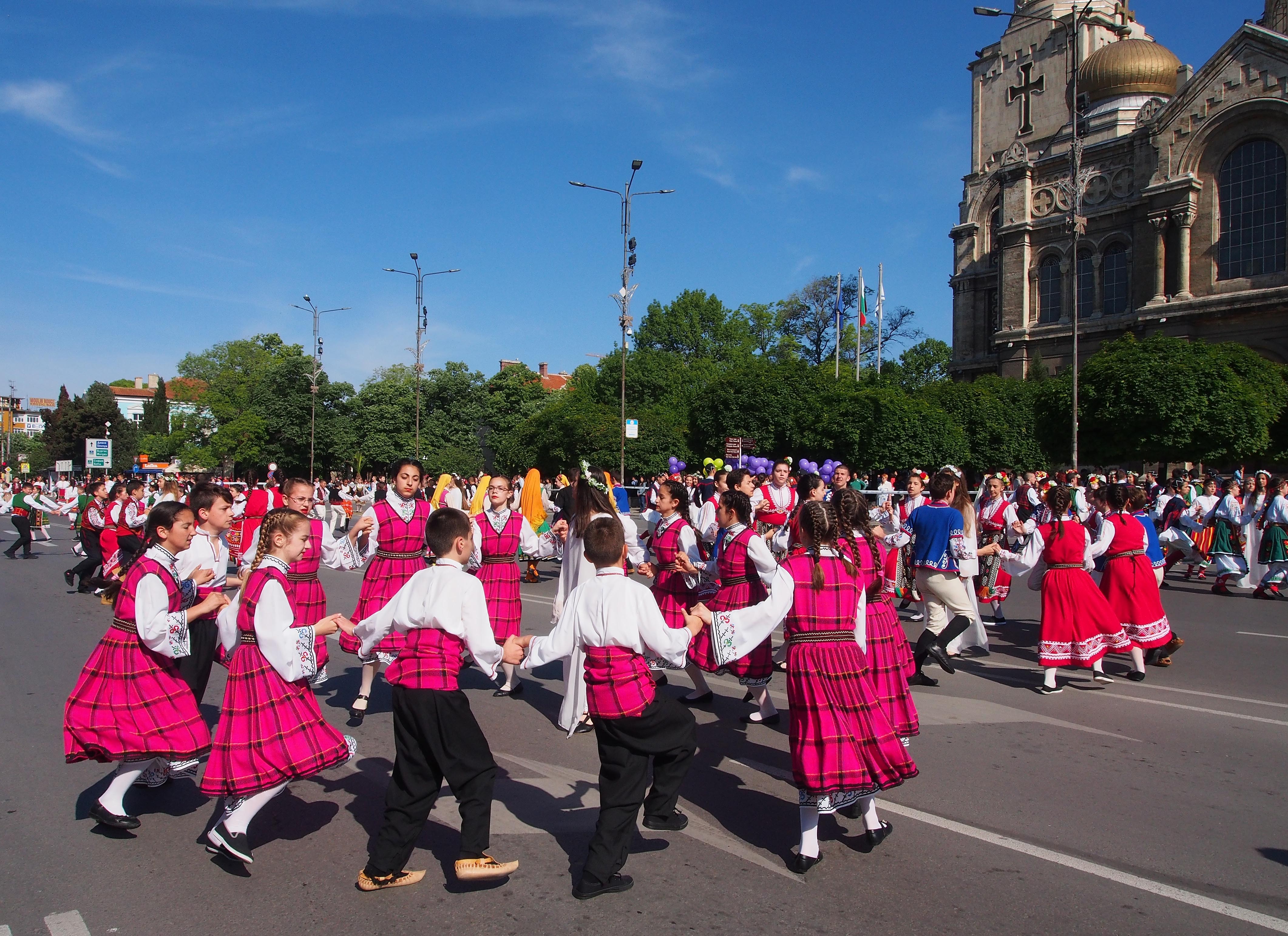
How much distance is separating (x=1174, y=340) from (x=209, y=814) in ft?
124

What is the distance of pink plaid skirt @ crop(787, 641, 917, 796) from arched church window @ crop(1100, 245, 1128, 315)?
173ft

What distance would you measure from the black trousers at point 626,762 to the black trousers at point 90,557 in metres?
13.7

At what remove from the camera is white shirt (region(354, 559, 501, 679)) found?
4.03 metres

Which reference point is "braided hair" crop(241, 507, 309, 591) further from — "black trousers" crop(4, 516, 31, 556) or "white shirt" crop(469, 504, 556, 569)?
"black trousers" crop(4, 516, 31, 556)

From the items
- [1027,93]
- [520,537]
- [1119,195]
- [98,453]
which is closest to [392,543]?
[520,537]

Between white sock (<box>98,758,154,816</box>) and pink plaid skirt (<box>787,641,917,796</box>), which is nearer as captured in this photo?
pink plaid skirt (<box>787,641,917,796</box>)

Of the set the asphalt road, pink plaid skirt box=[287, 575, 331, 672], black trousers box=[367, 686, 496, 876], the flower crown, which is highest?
the flower crown

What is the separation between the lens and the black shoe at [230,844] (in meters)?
4.05

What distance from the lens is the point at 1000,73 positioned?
59812 mm

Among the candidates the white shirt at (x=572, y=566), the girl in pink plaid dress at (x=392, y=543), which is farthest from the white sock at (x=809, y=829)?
the girl in pink plaid dress at (x=392, y=543)

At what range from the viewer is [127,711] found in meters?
4.52

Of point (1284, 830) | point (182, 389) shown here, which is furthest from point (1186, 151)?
point (182, 389)

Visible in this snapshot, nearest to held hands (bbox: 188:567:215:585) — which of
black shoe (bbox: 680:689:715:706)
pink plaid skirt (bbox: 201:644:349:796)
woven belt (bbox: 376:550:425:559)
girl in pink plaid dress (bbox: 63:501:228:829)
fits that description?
girl in pink plaid dress (bbox: 63:501:228:829)

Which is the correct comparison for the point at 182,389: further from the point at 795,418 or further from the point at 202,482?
the point at 202,482
